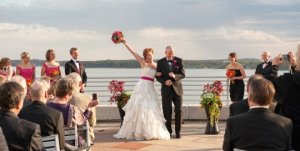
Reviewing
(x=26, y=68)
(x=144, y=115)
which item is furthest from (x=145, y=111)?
(x=26, y=68)

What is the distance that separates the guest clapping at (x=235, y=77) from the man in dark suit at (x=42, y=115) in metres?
7.13

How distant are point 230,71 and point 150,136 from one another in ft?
9.74

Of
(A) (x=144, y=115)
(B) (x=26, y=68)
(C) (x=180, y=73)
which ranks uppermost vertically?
(B) (x=26, y=68)

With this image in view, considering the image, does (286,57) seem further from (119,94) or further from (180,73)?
(119,94)

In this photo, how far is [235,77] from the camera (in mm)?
11414

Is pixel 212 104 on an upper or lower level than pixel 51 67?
lower

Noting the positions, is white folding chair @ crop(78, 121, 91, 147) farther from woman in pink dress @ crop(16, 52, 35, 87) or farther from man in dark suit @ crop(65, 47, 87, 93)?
woman in pink dress @ crop(16, 52, 35, 87)

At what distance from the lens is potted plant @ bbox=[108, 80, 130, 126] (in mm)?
10742

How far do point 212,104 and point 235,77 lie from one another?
132cm

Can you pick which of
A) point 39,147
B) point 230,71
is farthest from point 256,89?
point 230,71

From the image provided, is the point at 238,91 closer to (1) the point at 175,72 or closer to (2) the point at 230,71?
(2) the point at 230,71

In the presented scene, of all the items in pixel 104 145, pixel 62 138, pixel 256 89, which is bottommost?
pixel 104 145

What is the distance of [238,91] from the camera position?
1148cm

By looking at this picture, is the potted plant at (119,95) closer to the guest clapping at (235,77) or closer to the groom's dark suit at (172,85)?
the groom's dark suit at (172,85)
